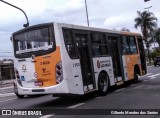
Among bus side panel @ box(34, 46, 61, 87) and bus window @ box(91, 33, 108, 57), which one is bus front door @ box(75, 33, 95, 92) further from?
bus side panel @ box(34, 46, 61, 87)

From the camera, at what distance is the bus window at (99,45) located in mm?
15202

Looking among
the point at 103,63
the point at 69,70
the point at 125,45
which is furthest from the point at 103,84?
the point at 125,45

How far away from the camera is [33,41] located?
13.5 metres

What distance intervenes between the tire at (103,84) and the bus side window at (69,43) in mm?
2237

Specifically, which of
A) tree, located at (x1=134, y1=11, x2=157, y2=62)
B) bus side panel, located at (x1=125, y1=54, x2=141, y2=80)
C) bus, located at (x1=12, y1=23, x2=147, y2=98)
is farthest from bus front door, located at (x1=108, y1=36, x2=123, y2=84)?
tree, located at (x1=134, y1=11, x2=157, y2=62)

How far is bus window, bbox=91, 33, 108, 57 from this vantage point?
15.2 meters

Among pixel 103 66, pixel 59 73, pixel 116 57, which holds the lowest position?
pixel 59 73

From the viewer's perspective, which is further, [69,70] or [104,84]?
[104,84]

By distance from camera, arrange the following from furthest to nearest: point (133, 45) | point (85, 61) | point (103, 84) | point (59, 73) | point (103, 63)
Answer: point (133, 45)
point (103, 63)
point (103, 84)
point (85, 61)
point (59, 73)

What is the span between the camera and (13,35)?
47.1 feet

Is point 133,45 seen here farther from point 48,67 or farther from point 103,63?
point 48,67

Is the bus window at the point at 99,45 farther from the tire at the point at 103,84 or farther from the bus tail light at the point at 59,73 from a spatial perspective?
the bus tail light at the point at 59,73

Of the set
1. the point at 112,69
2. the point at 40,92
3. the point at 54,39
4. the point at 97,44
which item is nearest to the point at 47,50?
the point at 54,39

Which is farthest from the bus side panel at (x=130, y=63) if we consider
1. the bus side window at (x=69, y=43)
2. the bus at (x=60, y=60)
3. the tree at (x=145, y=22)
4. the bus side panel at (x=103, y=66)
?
the tree at (x=145, y=22)
